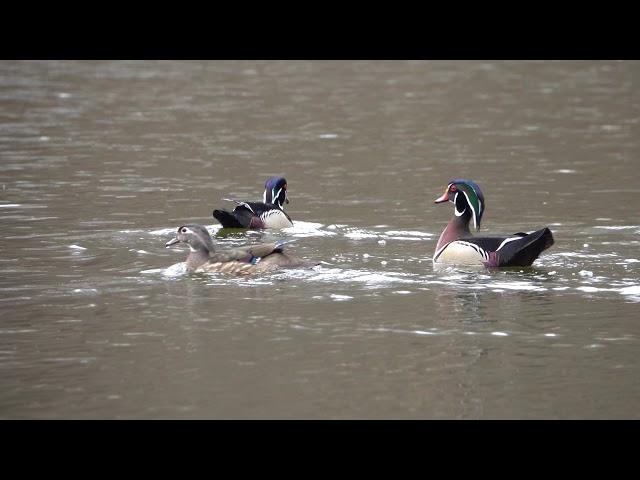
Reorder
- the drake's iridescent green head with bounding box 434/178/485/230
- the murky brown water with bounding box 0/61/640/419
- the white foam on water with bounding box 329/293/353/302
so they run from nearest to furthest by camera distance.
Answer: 1. the murky brown water with bounding box 0/61/640/419
2. the white foam on water with bounding box 329/293/353/302
3. the drake's iridescent green head with bounding box 434/178/485/230

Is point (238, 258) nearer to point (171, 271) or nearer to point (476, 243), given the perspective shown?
point (171, 271)

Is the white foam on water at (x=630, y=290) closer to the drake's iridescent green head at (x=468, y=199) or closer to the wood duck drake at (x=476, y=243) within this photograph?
the wood duck drake at (x=476, y=243)

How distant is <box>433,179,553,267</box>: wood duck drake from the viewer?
15.8 meters

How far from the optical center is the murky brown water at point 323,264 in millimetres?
11562

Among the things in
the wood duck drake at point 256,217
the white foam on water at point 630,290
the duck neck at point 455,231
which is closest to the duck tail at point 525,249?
the duck neck at point 455,231

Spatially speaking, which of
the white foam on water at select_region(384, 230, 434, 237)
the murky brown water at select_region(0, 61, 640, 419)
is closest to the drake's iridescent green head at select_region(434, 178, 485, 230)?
the murky brown water at select_region(0, 61, 640, 419)

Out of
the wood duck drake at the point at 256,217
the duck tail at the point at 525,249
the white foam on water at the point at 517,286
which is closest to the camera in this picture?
the white foam on water at the point at 517,286

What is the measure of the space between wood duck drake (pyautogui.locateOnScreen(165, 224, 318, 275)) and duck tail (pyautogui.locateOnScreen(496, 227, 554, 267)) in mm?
2208

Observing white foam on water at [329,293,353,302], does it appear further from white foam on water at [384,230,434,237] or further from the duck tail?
white foam on water at [384,230,434,237]

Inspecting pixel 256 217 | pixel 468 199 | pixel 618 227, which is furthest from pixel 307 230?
pixel 618 227

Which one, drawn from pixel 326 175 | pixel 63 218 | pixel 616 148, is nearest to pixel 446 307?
pixel 63 218

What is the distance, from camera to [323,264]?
16406 millimetres

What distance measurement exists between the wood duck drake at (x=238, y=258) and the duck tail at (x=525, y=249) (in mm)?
2208

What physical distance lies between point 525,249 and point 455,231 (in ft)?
4.41
